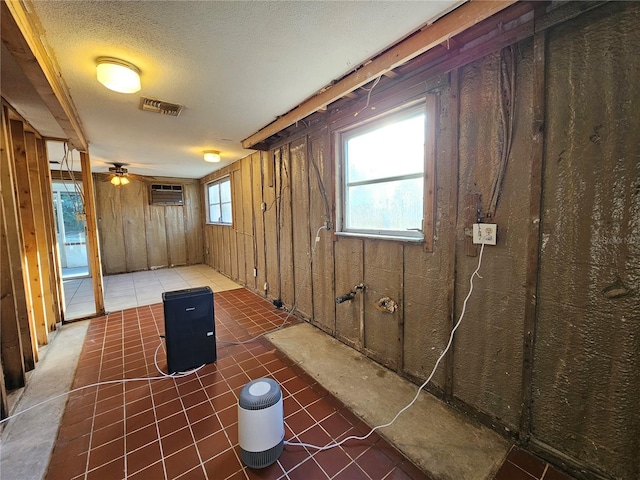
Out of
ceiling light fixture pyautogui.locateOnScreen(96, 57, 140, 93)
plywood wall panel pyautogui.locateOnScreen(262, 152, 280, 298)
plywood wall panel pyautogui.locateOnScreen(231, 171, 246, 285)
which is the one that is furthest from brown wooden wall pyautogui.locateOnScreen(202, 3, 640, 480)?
plywood wall panel pyautogui.locateOnScreen(231, 171, 246, 285)

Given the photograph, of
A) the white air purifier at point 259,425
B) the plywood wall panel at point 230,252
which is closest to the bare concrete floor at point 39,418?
the white air purifier at point 259,425

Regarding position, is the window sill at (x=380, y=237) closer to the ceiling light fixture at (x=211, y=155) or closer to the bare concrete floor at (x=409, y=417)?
the bare concrete floor at (x=409, y=417)

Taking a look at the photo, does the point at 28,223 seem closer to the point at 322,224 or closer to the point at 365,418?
the point at 322,224

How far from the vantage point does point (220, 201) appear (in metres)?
6.16

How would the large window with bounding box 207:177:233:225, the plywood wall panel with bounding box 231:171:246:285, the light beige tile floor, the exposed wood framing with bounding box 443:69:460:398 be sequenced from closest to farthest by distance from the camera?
the exposed wood framing with bounding box 443:69:460:398, the light beige tile floor, the plywood wall panel with bounding box 231:171:246:285, the large window with bounding box 207:177:233:225

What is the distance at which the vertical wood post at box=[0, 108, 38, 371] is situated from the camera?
2.15m

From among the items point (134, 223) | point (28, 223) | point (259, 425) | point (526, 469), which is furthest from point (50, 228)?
point (526, 469)

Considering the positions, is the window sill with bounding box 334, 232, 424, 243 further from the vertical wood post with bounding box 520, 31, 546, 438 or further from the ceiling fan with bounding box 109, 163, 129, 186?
the ceiling fan with bounding box 109, 163, 129, 186

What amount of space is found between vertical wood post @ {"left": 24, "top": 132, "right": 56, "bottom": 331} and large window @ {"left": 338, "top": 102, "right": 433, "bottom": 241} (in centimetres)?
336

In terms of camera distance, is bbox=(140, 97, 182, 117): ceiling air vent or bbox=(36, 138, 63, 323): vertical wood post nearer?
bbox=(140, 97, 182, 117): ceiling air vent

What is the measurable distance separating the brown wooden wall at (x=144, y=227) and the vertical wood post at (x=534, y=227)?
24.3 feet

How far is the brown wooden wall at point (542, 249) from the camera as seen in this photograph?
3.83ft

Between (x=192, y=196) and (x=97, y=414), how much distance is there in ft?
20.4

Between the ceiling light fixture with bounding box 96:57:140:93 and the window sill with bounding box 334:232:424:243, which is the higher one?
the ceiling light fixture with bounding box 96:57:140:93
